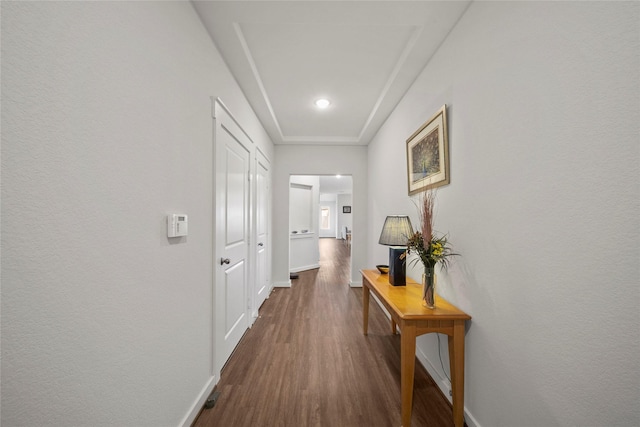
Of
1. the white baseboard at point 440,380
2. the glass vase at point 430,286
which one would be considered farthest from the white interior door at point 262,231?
the glass vase at point 430,286

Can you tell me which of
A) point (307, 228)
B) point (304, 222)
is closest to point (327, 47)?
point (304, 222)

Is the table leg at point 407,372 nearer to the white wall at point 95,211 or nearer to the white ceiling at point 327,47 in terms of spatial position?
the white wall at point 95,211

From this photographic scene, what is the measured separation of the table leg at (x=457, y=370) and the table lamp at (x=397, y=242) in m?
0.61

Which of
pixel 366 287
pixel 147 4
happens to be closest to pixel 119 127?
pixel 147 4

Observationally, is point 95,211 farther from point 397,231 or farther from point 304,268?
point 304,268

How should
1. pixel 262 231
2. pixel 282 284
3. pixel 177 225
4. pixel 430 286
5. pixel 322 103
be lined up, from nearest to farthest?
pixel 177 225
pixel 430 286
pixel 322 103
pixel 262 231
pixel 282 284

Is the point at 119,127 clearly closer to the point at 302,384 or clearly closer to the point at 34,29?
the point at 34,29

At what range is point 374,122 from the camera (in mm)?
3346

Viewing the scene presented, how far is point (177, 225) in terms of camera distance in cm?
129

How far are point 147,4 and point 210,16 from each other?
0.63 metres

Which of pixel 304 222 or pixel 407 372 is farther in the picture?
pixel 304 222

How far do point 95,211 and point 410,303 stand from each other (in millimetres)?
1719

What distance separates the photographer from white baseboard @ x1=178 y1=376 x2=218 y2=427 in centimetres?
141

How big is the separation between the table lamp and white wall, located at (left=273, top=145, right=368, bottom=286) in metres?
2.12
